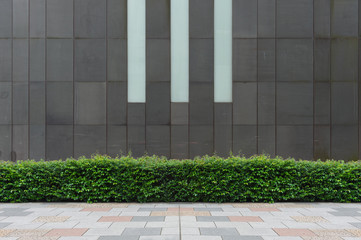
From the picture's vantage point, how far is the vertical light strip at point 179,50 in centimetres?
1225

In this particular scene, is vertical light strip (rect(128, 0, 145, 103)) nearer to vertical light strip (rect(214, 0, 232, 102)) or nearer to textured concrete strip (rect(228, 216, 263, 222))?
vertical light strip (rect(214, 0, 232, 102))

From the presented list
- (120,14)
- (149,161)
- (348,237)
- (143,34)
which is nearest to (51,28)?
(120,14)

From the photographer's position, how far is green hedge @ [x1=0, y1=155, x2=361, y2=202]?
8375 mm

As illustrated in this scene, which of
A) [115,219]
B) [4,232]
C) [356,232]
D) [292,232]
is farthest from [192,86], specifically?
[4,232]

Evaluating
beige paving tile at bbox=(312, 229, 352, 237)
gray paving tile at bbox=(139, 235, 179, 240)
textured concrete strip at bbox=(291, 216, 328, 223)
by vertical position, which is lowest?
textured concrete strip at bbox=(291, 216, 328, 223)

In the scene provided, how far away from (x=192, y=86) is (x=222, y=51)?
2.32 meters

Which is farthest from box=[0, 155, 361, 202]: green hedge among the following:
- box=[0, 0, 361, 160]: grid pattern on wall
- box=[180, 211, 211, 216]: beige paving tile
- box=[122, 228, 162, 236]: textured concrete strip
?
box=[0, 0, 361, 160]: grid pattern on wall

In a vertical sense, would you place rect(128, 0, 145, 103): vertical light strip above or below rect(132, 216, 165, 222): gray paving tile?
above

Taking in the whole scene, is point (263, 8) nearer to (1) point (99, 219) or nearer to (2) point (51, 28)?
(2) point (51, 28)

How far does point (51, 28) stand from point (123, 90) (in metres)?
4.78

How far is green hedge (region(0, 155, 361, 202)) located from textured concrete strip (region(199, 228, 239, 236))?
2.15m

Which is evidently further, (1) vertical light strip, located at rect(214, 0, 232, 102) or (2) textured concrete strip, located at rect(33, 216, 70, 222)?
(1) vertical light strip, located at rect(214, 0, 232, 102)

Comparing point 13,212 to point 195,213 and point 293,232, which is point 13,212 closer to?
point 195,213

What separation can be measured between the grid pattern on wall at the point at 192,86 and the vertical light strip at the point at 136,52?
0.27 m
